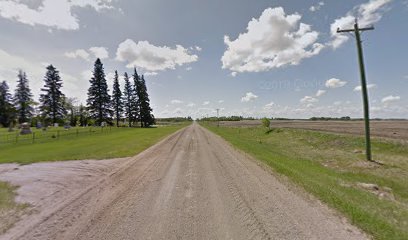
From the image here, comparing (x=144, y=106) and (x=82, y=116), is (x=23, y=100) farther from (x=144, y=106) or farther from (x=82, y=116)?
(x=144, y=106)

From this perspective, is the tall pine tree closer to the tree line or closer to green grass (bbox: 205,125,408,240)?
the tree line

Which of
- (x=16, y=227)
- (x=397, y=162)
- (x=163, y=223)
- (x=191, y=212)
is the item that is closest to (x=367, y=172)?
(x=397, y=162)

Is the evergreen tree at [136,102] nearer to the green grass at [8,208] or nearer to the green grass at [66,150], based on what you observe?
the green grass at [66,150]

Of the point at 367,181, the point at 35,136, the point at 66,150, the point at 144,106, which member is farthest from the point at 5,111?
the point at 367,181

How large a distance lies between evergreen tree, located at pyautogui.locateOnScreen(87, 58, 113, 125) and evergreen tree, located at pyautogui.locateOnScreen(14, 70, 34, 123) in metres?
24.0

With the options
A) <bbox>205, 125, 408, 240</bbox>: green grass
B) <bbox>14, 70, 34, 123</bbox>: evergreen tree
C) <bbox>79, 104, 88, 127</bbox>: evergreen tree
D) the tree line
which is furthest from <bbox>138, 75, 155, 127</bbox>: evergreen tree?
<bbox>205, 125, 408, 240</bbox>: green grass

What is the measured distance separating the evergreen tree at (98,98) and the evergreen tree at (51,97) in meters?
8.70

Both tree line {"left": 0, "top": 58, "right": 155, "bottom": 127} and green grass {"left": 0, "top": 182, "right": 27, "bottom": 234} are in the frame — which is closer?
green grass {"left": 0, "top": 182, "right": 27, "bottom": 234}

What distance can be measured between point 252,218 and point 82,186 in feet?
18.7

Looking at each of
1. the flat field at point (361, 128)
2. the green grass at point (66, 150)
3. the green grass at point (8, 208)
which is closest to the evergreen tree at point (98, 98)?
the green grass at point (66, 150)

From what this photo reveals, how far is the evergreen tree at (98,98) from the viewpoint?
58.2 metres

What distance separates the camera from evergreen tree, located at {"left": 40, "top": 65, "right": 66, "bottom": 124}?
56.5 m

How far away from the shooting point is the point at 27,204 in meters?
5.29

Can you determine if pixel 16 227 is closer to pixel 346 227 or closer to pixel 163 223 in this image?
pixel 163 223
